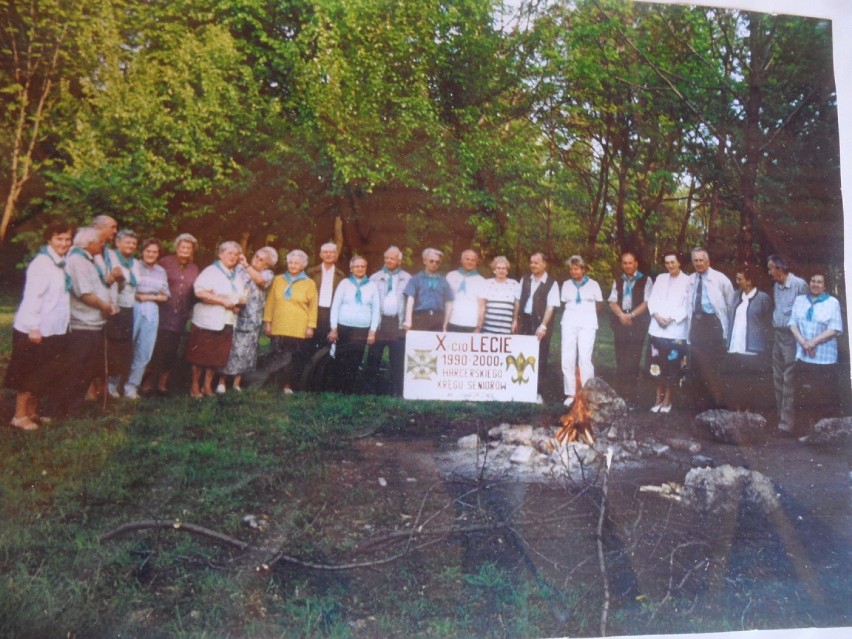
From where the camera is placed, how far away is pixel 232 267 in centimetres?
324

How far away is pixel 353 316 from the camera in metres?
3.37

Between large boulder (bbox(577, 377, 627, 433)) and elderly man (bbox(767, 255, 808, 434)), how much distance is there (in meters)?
0.91

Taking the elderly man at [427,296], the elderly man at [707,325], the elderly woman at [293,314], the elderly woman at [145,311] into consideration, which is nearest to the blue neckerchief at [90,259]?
the elderly woman at [145,311]

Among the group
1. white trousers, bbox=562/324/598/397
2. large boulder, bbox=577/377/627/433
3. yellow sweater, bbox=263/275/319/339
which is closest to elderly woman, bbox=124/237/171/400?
yellow sweater, bbox=263/275/319/339

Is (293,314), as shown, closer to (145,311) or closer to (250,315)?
(250,315)

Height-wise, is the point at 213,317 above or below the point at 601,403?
above

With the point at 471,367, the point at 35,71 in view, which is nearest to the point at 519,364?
the point at 471,367

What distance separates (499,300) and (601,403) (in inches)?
30.8

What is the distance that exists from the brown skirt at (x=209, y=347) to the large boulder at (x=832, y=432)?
10.2ft

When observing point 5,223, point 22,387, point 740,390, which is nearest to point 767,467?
point 740,390

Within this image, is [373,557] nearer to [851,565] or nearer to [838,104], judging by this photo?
[851,565]

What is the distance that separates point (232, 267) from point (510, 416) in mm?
1557

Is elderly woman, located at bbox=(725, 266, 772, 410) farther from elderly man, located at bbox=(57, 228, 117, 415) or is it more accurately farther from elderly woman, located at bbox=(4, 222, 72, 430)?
elderly woman, located at bbox=(4, 222, 72, 430)

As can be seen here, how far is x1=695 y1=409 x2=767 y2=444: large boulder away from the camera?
367 centimetres
